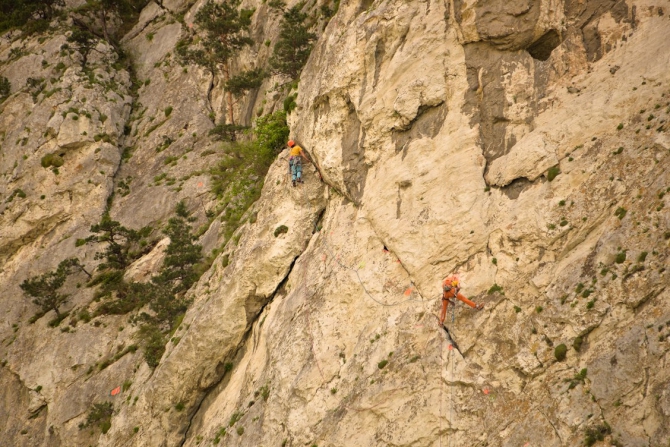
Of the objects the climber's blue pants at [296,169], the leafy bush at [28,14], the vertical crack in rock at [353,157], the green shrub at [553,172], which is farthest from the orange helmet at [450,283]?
the leafy bush at [28,14]

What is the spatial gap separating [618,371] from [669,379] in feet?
4.49

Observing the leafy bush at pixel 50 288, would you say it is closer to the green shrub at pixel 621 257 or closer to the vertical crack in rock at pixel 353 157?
the vertical crack in rock at pixel 353 157

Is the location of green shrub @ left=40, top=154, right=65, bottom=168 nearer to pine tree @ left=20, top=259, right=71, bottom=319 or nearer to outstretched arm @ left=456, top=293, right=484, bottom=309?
pine tree @ left=20, top=259, right=71, bottom=319

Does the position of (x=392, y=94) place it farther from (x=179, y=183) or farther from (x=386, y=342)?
(x=179, y=183)

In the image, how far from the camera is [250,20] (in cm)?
4888

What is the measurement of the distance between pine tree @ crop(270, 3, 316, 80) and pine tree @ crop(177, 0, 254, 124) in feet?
21.3

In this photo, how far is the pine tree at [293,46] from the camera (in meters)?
40.1

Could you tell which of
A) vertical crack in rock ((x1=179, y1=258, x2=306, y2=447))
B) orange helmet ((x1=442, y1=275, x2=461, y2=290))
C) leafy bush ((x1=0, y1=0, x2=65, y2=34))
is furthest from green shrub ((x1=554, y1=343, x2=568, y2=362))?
leafy bush ((x1=0, y1=0, x2=65, y2=34))

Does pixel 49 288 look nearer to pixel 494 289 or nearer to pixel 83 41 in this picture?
pixel 83 41

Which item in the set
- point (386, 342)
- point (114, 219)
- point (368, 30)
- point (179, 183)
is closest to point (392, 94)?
point (368, 30)

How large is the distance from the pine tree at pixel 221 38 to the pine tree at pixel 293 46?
6.49 metres

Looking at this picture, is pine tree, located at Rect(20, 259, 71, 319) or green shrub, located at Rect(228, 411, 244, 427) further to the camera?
pine tree, located at Rect(20, 259, 71, 319)

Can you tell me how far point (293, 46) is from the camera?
4041 centimetres

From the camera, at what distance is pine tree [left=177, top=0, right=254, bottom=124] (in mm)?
46844
